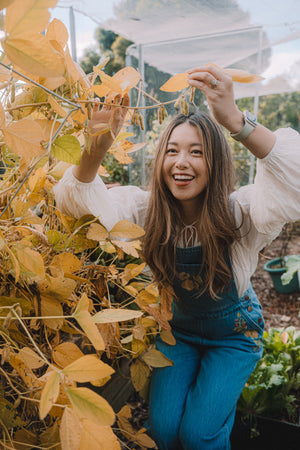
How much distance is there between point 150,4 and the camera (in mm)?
2826

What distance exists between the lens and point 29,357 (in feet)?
1.19

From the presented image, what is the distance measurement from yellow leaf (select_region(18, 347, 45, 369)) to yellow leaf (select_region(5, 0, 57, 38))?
0.90 ft

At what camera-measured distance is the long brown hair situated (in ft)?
3.20

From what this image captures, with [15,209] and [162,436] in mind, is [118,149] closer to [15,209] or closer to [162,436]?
[15,209]

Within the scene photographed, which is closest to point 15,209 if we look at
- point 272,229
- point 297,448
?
point 272,229

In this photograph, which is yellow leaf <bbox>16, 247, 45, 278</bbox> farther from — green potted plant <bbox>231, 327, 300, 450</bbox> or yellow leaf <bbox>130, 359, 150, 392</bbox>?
green potted plant <bbox>231, 327, 300, 450</bbox>

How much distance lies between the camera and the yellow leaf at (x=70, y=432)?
0.92 ft

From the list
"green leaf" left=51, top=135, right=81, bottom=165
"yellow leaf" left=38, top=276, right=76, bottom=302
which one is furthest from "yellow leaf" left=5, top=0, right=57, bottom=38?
"yellow leaf" left=38, top=276, right=76, bottom=302

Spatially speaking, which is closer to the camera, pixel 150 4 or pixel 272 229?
pixel 272 229

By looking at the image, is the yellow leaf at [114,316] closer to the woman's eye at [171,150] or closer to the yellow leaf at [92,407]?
the yellow leaf at [92,407]

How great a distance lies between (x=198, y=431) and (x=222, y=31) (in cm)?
352

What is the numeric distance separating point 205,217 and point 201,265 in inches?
5.9

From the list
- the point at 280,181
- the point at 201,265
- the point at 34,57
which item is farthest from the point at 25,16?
the point at 201,265

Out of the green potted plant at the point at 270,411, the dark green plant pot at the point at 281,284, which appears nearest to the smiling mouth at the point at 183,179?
the green potted plant at the point at 270,411
